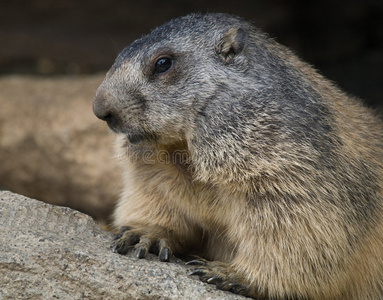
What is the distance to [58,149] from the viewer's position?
29.4 ft

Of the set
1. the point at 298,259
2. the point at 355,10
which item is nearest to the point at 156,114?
the point at 298,259

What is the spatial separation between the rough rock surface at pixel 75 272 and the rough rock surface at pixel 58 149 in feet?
13.7

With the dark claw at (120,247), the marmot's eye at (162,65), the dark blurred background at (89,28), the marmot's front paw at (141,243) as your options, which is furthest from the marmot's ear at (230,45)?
the dark blurred background at (89,28)

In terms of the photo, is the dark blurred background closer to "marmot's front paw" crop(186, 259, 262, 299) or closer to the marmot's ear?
the marmot's ear

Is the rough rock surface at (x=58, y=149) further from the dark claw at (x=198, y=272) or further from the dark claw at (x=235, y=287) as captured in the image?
the dark claw at (x=235, y=287)

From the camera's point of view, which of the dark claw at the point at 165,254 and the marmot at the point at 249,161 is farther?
the dark claw at the point at 165,254

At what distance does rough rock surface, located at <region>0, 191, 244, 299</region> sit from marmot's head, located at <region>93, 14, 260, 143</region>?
946 millimetres

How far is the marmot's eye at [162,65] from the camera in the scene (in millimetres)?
4863

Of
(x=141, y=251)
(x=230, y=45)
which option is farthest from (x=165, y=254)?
(x=230, y=45)

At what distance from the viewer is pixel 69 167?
902 centimetres

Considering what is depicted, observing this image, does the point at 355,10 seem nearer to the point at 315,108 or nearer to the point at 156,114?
the point at 315,108

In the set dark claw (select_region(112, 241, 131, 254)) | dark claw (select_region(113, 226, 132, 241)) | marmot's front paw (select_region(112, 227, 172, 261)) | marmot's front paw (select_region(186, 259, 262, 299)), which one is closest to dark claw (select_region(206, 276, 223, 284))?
marmot's front paw (select_region(186, 259, 262, 299))

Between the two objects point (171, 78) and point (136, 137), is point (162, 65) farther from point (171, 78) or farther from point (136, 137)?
point (136, 137)

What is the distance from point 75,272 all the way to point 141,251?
713mm
